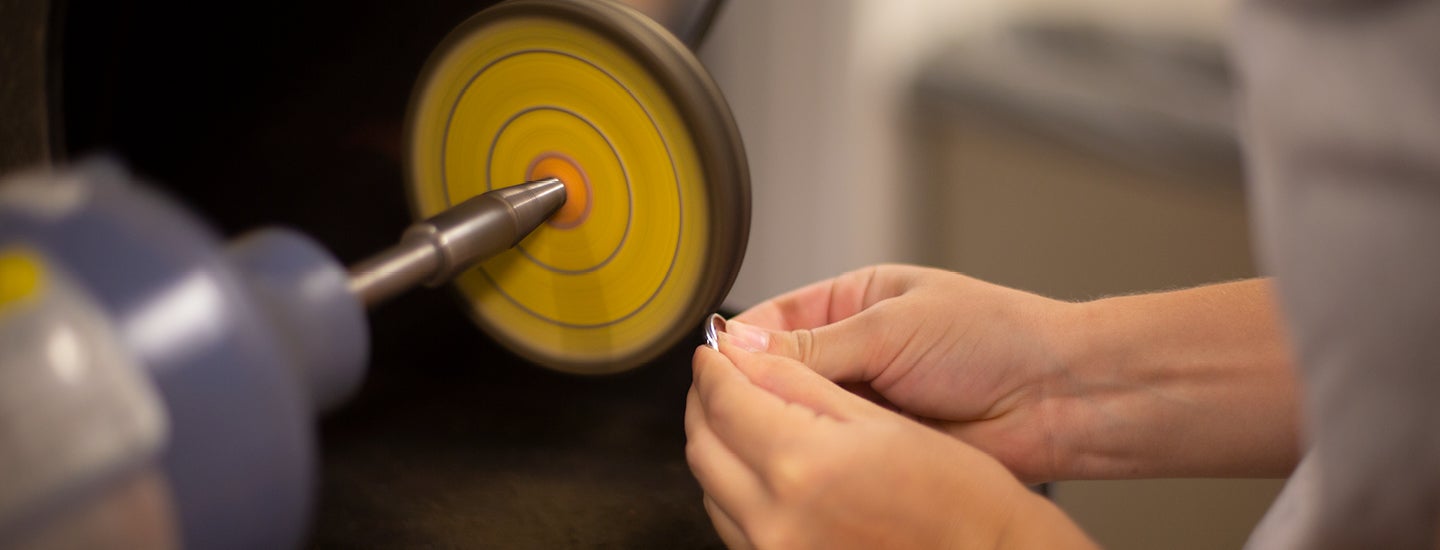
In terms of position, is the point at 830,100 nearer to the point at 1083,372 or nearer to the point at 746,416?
the point at 1083,372

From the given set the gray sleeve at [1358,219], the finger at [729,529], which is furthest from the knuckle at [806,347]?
the gray sleeve at [1358,219]

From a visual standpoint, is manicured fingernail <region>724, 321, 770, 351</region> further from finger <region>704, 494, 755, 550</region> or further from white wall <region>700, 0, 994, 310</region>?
white wall <region>700, 0, 994, 310</region>

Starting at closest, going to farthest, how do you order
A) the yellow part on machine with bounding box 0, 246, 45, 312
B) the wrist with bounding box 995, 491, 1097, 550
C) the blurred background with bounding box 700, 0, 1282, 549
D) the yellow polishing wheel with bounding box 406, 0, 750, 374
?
the yellow part on machine with bounding box 0, 246, 45, 312 → the wrist with bounding box 995, 491, 1097, 550 → the yellow polishing wheel with bounding box 406, 0, 750, 374 → the blurred background with bounding box 700, 0, 1282, 549

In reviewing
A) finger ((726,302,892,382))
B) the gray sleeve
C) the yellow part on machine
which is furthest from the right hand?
the yellow part on machine

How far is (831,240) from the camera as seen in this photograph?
108 centimetres

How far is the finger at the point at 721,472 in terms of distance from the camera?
39 cm

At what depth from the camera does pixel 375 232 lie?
0.62 meters

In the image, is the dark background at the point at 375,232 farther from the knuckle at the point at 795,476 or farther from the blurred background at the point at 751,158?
the knuckle at the point at 795,476

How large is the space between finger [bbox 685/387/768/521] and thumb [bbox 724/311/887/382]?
2.5 inches

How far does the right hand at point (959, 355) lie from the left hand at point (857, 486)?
0.12m

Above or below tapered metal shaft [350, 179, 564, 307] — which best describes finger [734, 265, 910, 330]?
below

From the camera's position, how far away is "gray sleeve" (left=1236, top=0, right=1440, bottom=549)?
0.84ft

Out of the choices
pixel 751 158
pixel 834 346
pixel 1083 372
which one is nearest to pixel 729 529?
pixel 834 346

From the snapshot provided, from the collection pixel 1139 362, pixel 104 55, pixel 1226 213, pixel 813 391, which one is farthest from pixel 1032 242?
pixel 104 55
